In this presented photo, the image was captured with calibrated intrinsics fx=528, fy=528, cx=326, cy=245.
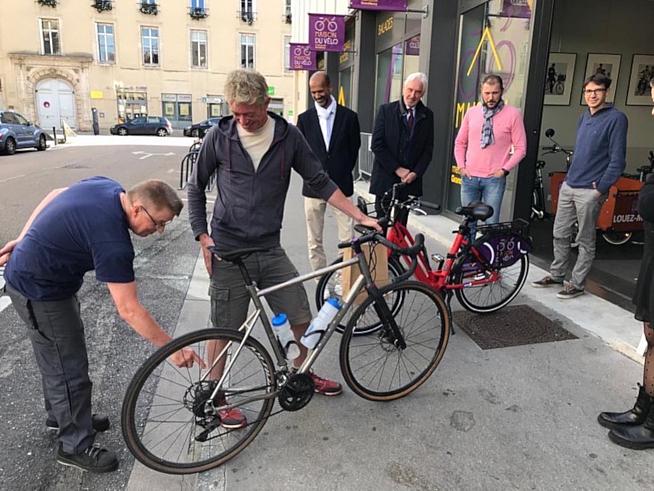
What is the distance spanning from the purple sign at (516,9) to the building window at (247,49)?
4031cm

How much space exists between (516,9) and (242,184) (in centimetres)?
509

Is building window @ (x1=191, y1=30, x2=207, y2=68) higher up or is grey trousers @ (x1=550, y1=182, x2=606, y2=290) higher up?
building window @ (x1=191, y1=30, x2=207, y2=68)

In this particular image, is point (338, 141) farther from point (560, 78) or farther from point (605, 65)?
point (605, 65)

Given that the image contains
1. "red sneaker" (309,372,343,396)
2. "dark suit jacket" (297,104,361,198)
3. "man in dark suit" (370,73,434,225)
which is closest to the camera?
"red sneaker" (309,372,343,396)

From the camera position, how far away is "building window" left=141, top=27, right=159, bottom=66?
42875 mm

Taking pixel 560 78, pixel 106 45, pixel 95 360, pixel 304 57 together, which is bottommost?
pixel 95 360

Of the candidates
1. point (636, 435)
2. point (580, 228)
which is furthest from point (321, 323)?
point (580, 228)

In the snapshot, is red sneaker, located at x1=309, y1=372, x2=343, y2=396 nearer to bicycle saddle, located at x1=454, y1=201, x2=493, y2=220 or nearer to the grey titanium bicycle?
the grey titanium bicycle

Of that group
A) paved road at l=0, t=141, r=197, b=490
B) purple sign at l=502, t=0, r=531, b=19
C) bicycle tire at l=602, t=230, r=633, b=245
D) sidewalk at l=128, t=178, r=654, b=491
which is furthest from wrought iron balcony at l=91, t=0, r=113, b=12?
sidewalk at l=128, t=178, r=654, b=491

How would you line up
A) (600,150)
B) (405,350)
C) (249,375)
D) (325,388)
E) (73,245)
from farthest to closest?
(600,150) → (405,350) → (325,388) → (249,375) → (73,245)

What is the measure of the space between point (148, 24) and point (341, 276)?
45.6 meters

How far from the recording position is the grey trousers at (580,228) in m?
4.53

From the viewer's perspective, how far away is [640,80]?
8820 mm

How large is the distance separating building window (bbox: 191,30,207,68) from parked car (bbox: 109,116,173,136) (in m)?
9.01
